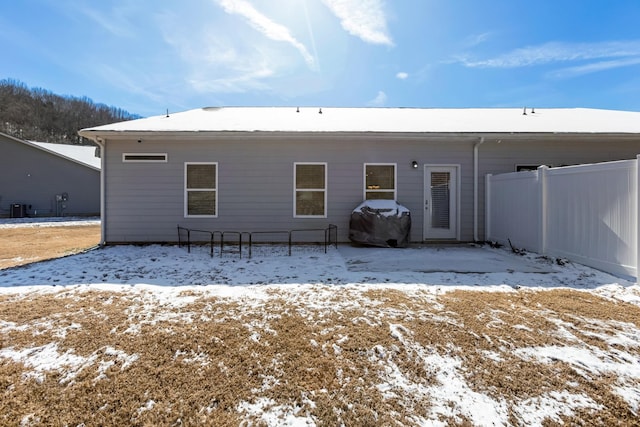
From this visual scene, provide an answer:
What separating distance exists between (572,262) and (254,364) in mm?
5956

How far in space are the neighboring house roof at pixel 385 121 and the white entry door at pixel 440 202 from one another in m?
1.14

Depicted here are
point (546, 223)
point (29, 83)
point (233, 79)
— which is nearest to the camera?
point (546, 223)

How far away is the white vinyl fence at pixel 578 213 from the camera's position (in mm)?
4527

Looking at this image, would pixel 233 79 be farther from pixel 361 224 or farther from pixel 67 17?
pixel 361 224

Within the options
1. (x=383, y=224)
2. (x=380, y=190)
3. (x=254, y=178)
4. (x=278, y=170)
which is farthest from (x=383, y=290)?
(x=254, y=178)

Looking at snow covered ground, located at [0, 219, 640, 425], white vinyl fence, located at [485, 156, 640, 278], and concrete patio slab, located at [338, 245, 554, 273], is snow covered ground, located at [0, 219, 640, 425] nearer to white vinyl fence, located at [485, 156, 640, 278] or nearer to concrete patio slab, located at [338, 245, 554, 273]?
concrete patio slab, located at [338, 245, 554, 273]

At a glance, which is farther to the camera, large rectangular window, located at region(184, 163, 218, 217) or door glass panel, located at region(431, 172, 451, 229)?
door glass panel, located at region(431, 172, 451, 229)

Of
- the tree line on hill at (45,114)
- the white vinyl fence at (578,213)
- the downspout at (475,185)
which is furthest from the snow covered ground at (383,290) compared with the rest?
the tree line on hill at (45,114)

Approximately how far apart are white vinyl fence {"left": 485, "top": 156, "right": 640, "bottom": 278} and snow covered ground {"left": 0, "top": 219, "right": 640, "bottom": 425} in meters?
0.34

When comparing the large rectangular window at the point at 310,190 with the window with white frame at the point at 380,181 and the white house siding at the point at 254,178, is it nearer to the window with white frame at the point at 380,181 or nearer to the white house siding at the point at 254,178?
the white house siding at the point at 254,178

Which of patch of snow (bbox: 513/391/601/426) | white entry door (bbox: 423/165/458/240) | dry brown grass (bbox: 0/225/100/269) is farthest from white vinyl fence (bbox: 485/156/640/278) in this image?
dry brown grass (bbox: 0/225/100/269)

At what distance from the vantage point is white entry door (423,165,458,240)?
7.97 m

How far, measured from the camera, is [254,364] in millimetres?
2383

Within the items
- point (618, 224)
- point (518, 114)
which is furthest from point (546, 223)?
point (518, 114)
